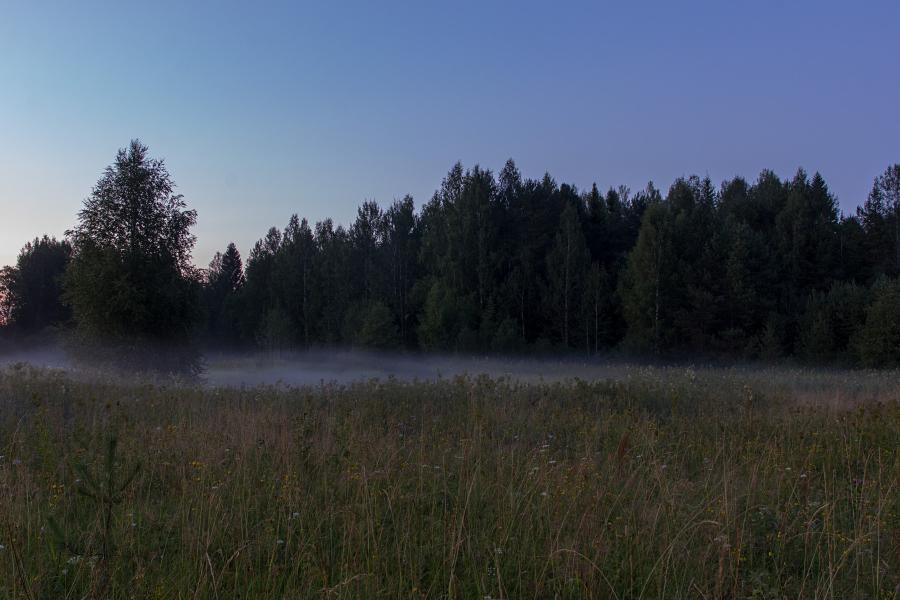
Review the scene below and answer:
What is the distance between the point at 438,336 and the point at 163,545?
36.9m

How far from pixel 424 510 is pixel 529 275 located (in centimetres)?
4002

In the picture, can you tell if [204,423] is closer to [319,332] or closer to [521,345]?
[521,345]

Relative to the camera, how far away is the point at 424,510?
432 cm

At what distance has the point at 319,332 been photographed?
55.2 m

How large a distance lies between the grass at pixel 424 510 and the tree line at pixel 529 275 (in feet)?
61.7

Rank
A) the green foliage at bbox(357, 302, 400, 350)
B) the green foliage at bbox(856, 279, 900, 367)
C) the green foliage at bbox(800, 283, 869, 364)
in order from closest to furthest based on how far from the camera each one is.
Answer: the green foliage at bbox(856, 279, 900, 367) → the green foliage at bbox(800, 283, 869, 364) → the green foliage at bbox(357, 302, 400, 350)

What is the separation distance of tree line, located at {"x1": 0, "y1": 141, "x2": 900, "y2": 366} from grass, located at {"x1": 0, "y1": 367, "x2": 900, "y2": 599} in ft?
61.7

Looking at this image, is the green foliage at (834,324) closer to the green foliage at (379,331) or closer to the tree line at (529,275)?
the tree line at (529,275)

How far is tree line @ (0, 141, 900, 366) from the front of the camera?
24.3 meters

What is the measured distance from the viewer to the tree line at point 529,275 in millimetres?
24266

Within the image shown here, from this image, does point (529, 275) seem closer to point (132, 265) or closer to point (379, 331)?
point (379, 331)

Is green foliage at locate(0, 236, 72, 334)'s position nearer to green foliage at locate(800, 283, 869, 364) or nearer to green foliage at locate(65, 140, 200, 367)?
green foliage at locate(65, 140, 200, 367)

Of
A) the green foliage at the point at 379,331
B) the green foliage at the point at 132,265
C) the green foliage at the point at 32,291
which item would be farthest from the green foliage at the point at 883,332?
the green foliage at the point at 32,291

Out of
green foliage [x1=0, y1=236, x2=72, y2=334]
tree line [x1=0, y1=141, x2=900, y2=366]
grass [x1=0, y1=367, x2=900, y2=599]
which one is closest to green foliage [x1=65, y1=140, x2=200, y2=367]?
tree line [x1=0, y1=141, x2=900, y2=366]
